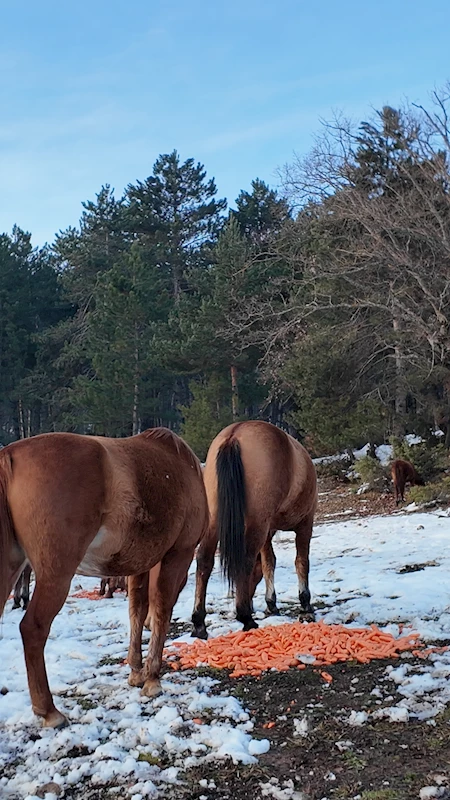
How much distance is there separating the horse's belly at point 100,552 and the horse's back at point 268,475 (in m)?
1.63

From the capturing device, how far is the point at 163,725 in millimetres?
3195

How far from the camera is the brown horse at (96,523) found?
3146 millimetres

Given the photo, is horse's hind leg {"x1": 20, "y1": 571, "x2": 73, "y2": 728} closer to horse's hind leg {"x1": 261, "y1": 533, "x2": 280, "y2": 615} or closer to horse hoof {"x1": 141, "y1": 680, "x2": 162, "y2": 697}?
horse hoof {"x1": 141, "y1": 680, "x2": 162, "y2": 697}

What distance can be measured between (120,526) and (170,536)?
0.43 meters

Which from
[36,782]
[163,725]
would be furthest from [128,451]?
[36,782]

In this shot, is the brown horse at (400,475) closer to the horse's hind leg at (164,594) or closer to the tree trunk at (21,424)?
the horse's hind leg at (164,594)

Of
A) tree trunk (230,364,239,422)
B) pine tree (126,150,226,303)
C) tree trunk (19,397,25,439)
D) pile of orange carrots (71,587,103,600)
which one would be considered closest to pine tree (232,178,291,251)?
pine tree (126,150,226,303)

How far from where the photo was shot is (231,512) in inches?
193

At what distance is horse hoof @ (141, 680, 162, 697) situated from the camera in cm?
362

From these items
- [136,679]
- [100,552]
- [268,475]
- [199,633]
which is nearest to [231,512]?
[268,475]

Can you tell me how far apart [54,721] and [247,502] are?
7.45 ft

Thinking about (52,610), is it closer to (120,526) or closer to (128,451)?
(120,526)

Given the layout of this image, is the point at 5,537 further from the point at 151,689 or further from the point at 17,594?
the point at 17,594

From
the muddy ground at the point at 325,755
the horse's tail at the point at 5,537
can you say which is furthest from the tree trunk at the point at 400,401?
the horse's tail at the point at 5,537
